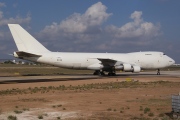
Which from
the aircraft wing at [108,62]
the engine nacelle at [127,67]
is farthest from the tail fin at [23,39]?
the engine nacelle at [127,67]

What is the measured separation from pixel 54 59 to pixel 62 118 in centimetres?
3270

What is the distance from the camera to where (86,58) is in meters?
45.4

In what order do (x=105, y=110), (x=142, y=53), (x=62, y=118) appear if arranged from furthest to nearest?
(x=142, y=53) → (x=105, y=110) → (x=62, y=118)

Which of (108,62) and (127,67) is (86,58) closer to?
(108,62)

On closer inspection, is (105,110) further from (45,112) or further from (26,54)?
(26,54)

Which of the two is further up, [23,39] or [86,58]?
[23,39]

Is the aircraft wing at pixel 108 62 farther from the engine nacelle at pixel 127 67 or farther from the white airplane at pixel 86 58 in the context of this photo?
the engine nacelle at pixel 127 67

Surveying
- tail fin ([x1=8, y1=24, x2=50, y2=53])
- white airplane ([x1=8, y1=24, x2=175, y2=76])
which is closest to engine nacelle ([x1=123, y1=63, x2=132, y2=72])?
white airplane ([x1=8, y1=24, x2=175, y2=76])

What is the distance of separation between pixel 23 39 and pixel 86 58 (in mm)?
10070

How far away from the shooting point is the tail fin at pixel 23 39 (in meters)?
43.0

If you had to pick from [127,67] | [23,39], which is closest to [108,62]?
[127,67]

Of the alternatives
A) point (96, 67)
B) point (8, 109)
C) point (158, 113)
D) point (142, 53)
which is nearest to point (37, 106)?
point (8, 109)

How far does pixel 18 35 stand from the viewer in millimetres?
43000

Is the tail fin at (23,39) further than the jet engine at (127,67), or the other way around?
the jet engine at (127,67)
